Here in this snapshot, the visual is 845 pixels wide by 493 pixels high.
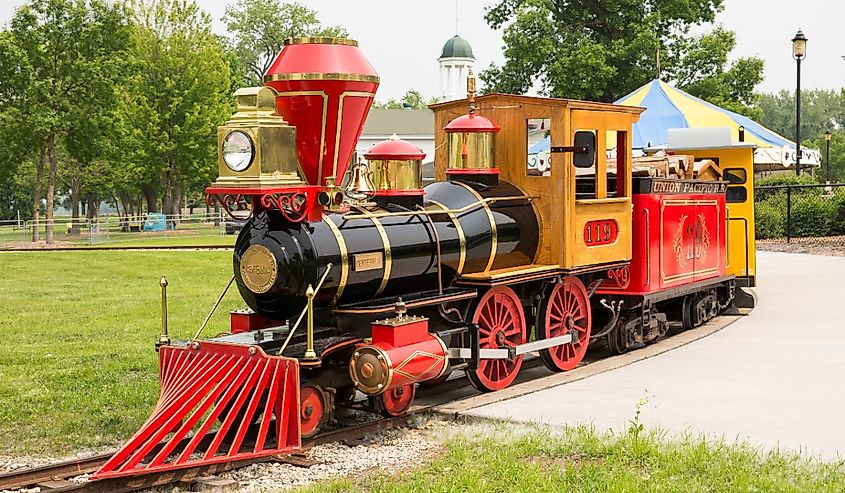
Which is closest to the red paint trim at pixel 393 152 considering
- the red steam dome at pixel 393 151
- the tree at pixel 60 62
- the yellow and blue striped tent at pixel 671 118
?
the red steam dome at pixel 393 151

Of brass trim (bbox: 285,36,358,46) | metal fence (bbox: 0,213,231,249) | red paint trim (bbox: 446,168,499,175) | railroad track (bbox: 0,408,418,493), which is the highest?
brass trim (bbox: 285,36,358,46)

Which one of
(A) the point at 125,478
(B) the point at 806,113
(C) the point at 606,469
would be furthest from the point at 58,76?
(B) the point at 806,113

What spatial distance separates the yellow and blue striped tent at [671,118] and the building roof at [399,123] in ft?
153

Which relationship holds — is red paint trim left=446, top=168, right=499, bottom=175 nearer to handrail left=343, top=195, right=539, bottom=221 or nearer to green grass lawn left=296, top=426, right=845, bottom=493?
handrail left=343, top=195, right=539, bottom=221

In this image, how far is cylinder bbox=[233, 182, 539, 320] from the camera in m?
7.16

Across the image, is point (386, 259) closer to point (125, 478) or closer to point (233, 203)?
point (233, 203)

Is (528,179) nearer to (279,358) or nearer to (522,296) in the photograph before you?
(522,296)

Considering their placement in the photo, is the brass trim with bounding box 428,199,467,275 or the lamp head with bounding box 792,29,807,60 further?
the lamp head with bounding box 792,29,807,60

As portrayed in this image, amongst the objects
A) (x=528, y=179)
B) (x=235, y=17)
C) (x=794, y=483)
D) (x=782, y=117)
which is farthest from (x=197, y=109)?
(x=782, y=117)

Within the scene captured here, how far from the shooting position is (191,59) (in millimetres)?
46812

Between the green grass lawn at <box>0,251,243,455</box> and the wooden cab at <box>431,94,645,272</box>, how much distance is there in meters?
4.03

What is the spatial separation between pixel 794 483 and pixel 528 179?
15.4ft

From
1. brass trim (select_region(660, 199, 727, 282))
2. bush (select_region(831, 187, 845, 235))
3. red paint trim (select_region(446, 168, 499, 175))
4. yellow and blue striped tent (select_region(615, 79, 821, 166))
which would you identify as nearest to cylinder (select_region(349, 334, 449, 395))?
red paint trim (select_region(446, 168, 499, 175))

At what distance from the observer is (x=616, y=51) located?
35938mm
